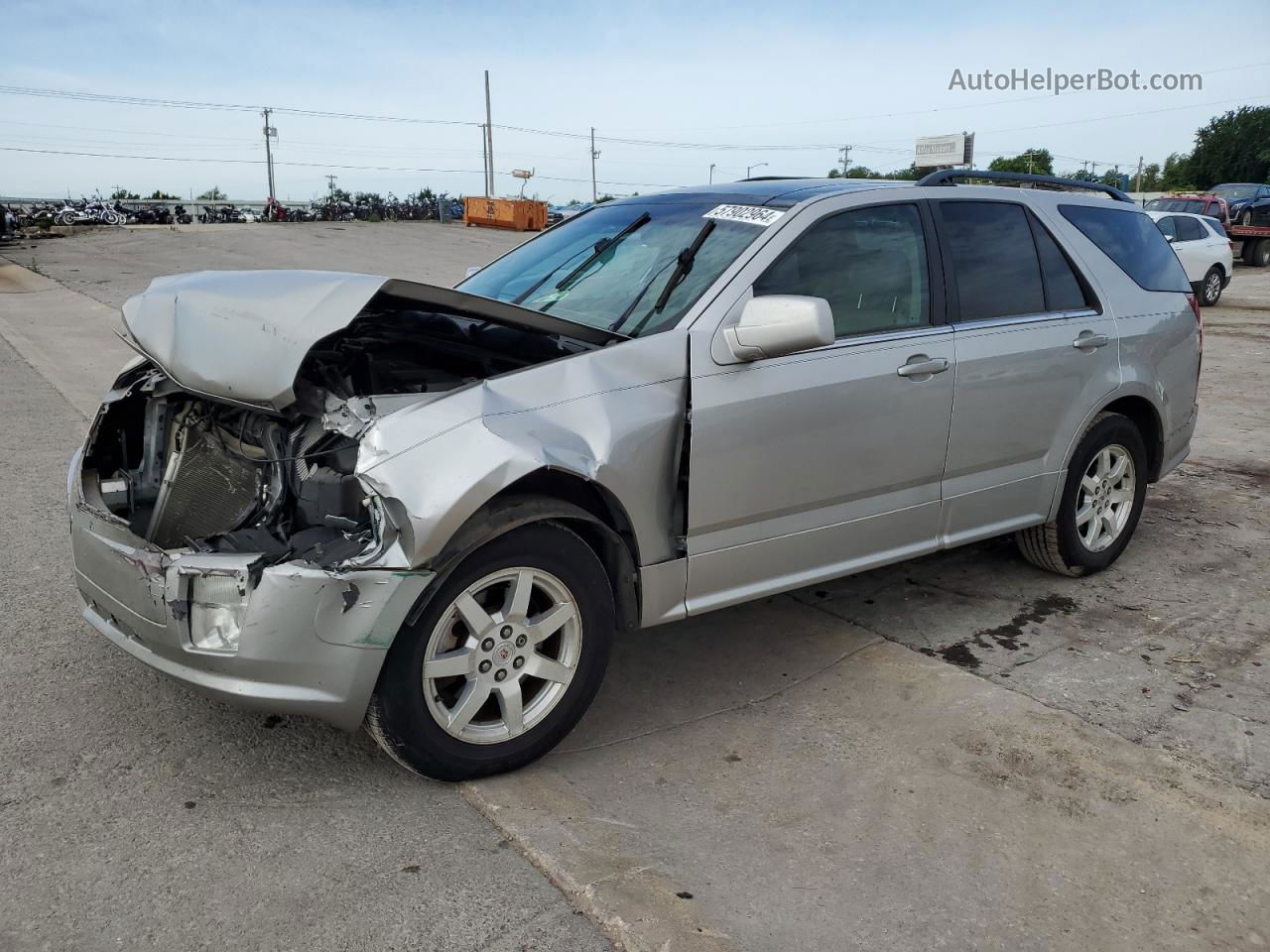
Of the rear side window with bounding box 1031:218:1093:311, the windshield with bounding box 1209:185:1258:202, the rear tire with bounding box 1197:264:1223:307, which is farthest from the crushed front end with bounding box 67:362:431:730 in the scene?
the windshield with bounding box 1209:185:1258:202

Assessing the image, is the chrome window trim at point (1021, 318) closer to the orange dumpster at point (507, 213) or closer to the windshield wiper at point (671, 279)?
the windshield wiper at point (671, 279)

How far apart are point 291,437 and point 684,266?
1.50m

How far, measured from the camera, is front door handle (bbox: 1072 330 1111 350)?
4.65 meters

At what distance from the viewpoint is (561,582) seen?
3.15 meters

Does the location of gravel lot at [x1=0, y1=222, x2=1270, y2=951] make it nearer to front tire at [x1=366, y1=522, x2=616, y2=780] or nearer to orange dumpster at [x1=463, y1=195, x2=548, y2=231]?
front tire at [x1=366, y1=522, x2=616, y2=780]

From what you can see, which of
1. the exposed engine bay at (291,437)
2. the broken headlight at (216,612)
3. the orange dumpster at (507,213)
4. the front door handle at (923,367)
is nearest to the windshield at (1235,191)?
the orange dumpster at (507,213)

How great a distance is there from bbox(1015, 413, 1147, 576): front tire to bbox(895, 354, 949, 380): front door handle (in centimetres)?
116

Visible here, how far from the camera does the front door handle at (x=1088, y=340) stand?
4.65 meters

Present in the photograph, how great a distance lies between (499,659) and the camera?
309cm

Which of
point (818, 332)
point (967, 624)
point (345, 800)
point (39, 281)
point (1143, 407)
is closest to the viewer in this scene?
point (345, 800)

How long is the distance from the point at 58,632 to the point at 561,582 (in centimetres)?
226

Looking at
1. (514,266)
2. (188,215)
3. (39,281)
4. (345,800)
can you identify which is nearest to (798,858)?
(345,800)

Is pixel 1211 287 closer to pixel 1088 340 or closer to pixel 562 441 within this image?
pixel 1088 340

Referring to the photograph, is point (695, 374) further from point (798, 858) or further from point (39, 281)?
point (39, 281)
